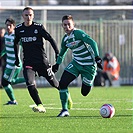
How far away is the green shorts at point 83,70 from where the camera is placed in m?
12.1

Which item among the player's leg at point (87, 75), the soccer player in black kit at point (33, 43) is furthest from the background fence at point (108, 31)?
the player's leg at point (87, 75)

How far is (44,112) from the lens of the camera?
12461mm

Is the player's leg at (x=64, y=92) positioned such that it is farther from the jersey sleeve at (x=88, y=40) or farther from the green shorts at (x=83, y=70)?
the jersey sleeve at (x=88, y=40)

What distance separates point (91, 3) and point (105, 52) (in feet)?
10.8

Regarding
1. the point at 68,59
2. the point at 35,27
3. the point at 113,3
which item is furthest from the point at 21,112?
the point at 113,3

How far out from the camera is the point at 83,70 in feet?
40.3

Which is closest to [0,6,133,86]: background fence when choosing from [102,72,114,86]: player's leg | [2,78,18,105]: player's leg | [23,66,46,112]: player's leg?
[102,72,114,86]: player's leg

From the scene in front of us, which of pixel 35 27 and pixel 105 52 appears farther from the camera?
pixel 105 52

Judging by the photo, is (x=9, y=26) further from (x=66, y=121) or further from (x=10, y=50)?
(x=66, y=121)

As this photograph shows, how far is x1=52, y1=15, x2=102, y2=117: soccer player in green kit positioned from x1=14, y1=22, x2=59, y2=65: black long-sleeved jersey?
0.48 m

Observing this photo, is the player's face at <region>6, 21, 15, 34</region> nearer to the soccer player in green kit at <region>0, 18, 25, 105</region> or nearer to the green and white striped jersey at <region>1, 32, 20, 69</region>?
the soccer player in green kit at <region>0, 18, 25, 105</region>

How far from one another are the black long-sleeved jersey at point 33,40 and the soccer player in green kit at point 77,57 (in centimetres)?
48

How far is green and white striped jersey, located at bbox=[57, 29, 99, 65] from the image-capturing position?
11.9 m

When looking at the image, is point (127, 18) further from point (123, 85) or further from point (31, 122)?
point (31, 122)
